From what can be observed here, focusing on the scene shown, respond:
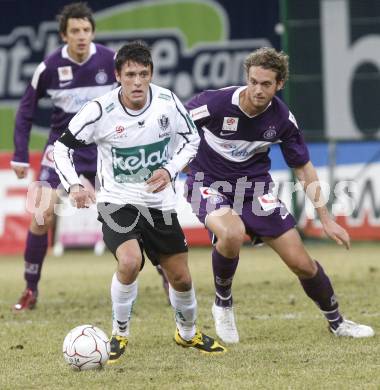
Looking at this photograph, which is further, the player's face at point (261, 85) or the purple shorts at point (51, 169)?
the purple shorts at point (51, 169)

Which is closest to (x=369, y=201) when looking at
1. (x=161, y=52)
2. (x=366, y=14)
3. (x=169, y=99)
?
(x=366, y=14)

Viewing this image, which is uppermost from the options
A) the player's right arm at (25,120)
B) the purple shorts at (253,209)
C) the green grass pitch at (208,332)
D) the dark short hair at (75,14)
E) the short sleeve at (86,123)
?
the dark short hair at (75,14)

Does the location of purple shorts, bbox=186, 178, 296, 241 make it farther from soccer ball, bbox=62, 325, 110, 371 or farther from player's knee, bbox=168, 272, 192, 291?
soccer ball, bbox=62, 325, 110, 371

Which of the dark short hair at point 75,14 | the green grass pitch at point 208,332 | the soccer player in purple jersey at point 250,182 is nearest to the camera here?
the green grass pitch at point 208,332

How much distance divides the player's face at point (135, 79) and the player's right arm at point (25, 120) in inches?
103

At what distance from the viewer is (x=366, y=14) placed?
1511 centimetres

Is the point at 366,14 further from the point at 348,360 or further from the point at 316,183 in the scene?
the point at 348,360

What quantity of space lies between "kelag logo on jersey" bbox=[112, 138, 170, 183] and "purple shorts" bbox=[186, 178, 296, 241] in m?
0.70

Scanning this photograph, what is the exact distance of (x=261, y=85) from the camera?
694cm

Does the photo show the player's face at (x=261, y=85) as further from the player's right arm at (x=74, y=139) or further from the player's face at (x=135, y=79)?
the player's right arm at (x=74, y=139)

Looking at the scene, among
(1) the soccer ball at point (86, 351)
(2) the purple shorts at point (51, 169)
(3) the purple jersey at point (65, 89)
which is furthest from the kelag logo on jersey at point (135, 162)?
(3) the purple jersey at point (65, 89)

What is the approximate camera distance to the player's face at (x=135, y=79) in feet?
21.3

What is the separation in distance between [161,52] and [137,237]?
9.91m

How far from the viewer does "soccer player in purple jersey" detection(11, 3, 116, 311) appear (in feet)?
29.6
